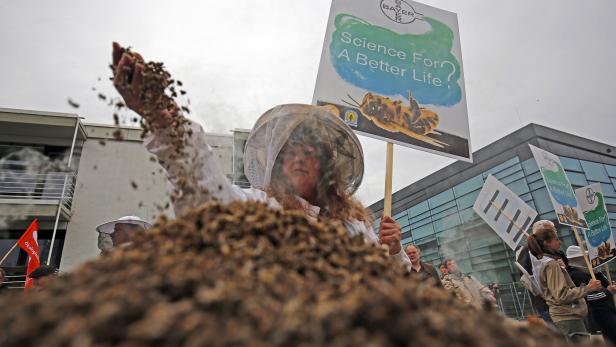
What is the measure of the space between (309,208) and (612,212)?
2204 cm

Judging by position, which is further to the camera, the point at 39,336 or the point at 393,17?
the point at 393,17

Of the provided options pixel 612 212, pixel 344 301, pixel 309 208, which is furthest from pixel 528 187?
pixel 344 301

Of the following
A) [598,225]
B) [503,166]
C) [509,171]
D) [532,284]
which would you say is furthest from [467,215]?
[532,284]

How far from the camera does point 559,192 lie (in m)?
6.29

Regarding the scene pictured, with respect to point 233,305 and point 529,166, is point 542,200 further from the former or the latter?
point 233,305

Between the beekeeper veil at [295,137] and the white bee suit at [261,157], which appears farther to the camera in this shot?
the beekeeper veil at [295,137]

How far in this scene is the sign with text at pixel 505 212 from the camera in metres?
5.93

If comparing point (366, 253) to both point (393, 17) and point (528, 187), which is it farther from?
point (528, 187)

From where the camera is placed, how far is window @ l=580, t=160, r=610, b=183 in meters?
18.1

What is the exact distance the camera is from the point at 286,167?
2207 mm

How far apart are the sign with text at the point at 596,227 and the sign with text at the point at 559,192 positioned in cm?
47

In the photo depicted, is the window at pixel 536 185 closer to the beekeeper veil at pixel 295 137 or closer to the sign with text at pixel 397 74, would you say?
the sign with text at pixel 397 74

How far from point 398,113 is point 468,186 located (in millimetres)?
15962

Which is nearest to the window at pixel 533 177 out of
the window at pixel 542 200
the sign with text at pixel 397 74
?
the window at pixel 542 200
